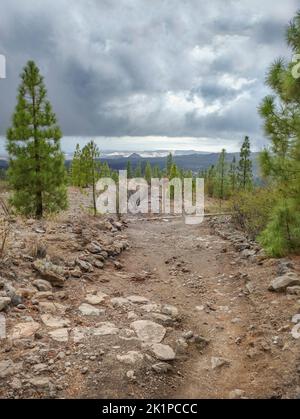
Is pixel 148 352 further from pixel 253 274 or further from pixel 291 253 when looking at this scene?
pixel 291 253

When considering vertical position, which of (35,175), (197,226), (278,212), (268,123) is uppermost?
(268,123)

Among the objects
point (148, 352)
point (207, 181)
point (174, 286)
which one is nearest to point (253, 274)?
point (174, 286)

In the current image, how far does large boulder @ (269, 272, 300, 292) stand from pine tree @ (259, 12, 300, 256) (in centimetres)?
188

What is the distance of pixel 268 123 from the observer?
8.81 m

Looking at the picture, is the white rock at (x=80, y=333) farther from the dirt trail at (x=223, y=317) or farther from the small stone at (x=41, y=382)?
the dirt trail at (x=223, y=317)

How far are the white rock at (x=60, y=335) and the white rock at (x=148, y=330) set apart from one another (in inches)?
47.3

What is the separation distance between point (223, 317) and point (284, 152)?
4.53m

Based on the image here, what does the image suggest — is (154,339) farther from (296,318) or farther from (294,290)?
(294,290)

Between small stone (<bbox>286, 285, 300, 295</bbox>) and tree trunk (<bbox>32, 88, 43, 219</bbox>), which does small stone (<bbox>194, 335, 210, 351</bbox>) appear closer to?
small stone (<bbox>286, 285, 300, 295</bbox>)

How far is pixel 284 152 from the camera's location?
28.6 ft

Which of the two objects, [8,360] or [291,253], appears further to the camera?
[291,253]

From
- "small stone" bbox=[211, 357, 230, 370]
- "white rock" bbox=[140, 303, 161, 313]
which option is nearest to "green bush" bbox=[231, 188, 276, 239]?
"white rock" bbox=[140, 303, 161, 313]

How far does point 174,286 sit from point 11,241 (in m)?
4.53

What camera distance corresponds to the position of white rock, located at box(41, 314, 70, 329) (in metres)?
5.74
